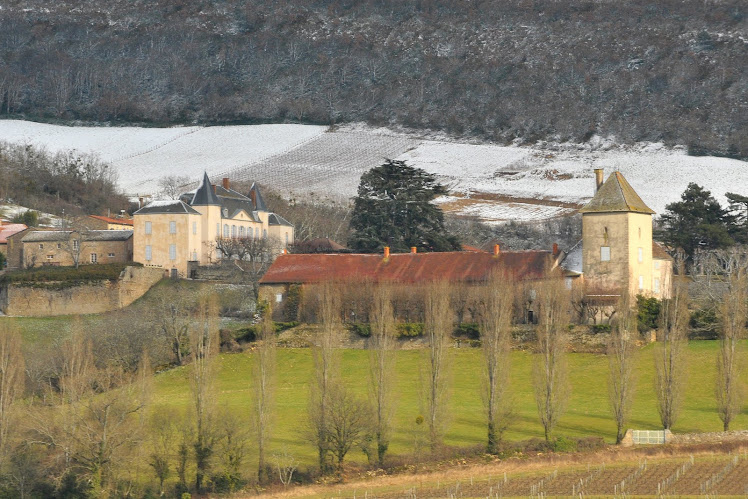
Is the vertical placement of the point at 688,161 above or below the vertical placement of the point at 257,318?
above

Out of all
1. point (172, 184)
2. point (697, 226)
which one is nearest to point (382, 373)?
point (697, 226)

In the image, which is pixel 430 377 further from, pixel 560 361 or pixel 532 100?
pixel 532 100

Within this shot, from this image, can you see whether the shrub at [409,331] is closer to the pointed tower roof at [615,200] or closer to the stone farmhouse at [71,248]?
the pointed tower roof at [615,200]

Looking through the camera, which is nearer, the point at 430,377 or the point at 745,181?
the point at 430,377

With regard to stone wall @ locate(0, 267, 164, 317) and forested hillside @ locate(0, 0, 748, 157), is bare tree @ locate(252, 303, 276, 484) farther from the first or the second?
forested hillside @ locate(0, 0, 748, 157)

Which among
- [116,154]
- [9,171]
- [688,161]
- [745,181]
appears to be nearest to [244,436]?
[9,171]

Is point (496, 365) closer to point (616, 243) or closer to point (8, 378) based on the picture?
point (8, 378)

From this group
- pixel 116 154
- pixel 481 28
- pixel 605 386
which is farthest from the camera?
pixel 481 28

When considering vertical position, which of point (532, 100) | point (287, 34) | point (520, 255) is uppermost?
point (287, 34)
